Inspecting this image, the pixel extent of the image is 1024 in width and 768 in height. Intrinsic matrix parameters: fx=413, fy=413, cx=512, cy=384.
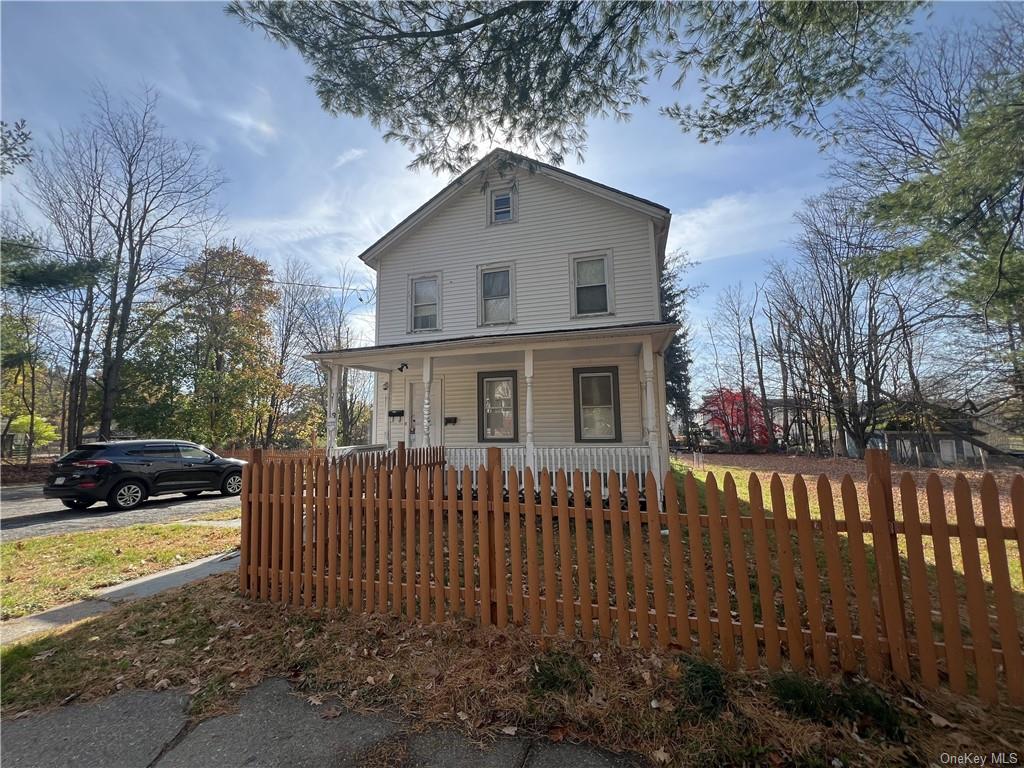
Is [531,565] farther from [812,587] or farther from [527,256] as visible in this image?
[527,256]

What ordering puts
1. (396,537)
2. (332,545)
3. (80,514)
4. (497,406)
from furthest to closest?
(497,406)
(80,514)
(332,545)
(396,537)

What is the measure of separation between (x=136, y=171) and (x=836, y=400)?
3592 cm

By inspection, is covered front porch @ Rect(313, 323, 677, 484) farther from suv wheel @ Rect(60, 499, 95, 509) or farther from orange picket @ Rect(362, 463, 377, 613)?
suv wheel @ Rect(60, 499, 95, 509)

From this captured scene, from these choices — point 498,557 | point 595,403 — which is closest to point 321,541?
point 498,557

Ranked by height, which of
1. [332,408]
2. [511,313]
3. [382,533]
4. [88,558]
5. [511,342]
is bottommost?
[88,558]

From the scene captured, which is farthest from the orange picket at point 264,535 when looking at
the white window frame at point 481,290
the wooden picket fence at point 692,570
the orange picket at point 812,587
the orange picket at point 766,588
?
the white window frame at point 481,290

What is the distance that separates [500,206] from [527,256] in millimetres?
1786

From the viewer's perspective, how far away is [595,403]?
33.1ft

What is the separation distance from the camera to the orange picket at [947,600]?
2.26 metres

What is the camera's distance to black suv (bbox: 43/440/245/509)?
9.28m

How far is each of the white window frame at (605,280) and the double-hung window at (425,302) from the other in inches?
145

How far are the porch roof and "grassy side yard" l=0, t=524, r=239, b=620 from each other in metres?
4.27

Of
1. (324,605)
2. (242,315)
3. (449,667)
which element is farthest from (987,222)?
(242,315)

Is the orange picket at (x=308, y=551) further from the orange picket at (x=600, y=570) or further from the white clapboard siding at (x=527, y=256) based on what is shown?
the white clapboard siding at (x=527, y=256)
